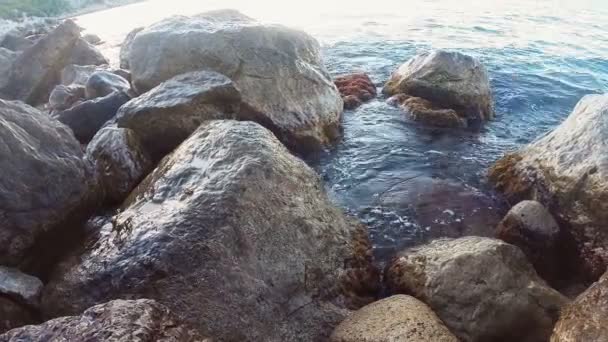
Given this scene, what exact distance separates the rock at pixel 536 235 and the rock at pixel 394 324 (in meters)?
2.07

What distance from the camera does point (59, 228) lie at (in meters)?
5.68

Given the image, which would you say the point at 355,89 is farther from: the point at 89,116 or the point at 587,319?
the point at 587,319

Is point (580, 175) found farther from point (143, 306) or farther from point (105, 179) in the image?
point (105, 179)

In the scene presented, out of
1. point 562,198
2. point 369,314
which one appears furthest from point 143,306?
point 562,198

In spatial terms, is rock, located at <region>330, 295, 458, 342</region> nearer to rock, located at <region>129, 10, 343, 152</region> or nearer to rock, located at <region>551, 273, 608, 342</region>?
rock, located at <region>551, 273, 608, 342</region>

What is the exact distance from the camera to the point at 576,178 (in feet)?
21.6

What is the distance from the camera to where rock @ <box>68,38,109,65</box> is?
50.8 ft

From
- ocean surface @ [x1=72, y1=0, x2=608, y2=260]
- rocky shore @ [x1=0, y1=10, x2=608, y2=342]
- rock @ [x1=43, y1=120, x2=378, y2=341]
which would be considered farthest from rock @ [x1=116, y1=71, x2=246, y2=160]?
ocean surface @ [x1=72, y1=0, x2=608, y2=260]

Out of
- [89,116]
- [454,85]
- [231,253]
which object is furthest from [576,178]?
[89,116]

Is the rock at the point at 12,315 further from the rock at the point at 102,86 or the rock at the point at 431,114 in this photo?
the rock at the point at 431,114

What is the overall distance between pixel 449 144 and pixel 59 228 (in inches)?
287

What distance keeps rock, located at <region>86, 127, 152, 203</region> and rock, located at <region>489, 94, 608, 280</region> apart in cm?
569

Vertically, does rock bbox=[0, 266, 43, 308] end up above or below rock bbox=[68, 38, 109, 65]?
above

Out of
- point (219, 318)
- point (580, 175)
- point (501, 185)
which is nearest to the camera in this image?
point (219, 318)
